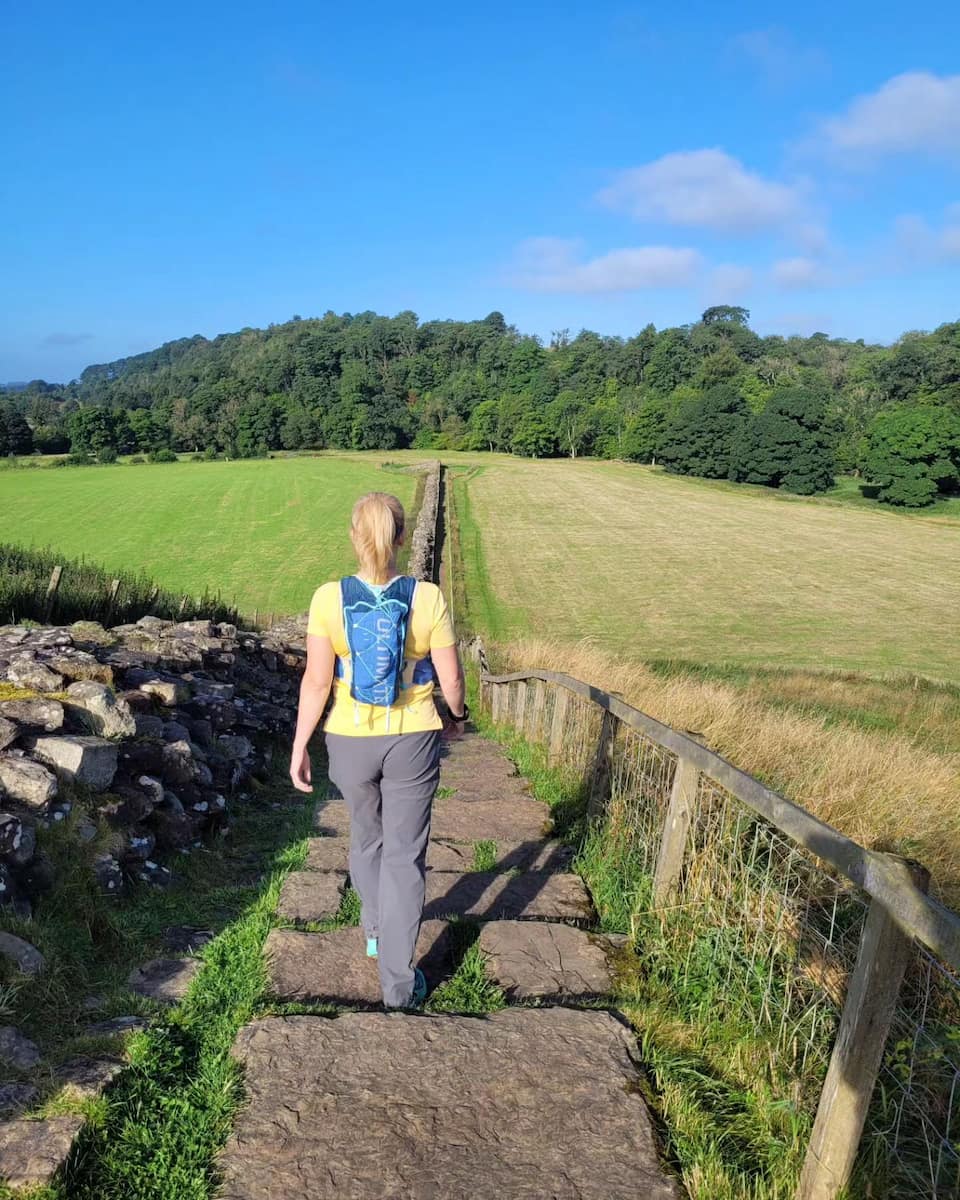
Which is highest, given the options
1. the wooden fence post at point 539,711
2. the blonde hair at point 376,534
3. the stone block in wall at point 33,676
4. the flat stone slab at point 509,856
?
the blonde hair at point 376,534

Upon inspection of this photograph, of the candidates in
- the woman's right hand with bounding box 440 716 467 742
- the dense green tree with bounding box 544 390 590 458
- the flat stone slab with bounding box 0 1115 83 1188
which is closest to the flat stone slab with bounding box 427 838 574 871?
the woman's right hand with bounding box 440 716 467 742

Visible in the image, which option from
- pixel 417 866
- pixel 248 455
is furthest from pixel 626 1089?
pixel 248 455

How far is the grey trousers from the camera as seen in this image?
2.99 m

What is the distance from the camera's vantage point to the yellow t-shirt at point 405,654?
118 inches

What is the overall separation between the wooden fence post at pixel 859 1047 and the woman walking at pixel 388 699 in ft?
4.62

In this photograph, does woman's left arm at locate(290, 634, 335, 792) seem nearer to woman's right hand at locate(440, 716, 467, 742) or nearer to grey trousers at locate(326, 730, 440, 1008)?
grey trousers at locate(326, 730, 440, 1008)

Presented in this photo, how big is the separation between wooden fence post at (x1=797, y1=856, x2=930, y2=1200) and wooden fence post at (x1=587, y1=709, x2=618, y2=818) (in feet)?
9.68

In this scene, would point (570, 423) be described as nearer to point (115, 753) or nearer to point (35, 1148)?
point (115, 753)

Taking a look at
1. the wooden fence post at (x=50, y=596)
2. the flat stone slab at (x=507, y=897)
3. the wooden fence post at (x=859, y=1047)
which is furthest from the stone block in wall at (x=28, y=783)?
the wooden fence post at (x=50, y=596)

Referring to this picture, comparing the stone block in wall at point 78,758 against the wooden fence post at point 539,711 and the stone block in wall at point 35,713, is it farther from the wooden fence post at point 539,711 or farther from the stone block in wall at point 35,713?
the wooden fence post at point 539,711

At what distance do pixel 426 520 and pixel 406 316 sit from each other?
123m

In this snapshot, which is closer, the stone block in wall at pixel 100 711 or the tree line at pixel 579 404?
the stone block in wall at pixel 100 711

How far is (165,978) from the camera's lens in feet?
10.3

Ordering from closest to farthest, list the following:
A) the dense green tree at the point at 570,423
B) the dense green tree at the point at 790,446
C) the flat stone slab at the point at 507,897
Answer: the flat stone slab at the point at 507,897 → the dense green tree at the point at 790,446 → the dense green tree at the point at 570,423
